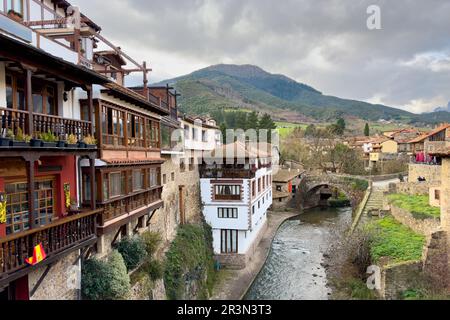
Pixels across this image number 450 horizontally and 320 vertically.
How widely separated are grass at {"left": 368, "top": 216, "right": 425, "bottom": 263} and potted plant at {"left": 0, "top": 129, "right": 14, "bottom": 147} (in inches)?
715

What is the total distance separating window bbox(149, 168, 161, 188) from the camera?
15.0m

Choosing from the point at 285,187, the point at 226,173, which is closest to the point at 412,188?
the point at 285,187

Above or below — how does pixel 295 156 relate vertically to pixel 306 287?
above

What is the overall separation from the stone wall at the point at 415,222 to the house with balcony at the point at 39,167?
17.4 metres

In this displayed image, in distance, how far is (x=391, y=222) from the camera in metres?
25.6

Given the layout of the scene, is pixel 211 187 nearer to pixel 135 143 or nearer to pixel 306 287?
pixel 306 287

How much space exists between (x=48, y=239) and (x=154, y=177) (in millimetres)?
7484

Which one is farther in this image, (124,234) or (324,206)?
(324,206)

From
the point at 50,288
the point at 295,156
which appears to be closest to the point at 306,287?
the point at 50,288

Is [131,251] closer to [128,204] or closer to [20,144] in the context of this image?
[128,204]

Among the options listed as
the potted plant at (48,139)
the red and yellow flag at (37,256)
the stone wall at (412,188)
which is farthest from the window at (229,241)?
the stone wall at (412,188)

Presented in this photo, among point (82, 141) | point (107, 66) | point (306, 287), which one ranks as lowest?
point (306, 287)
